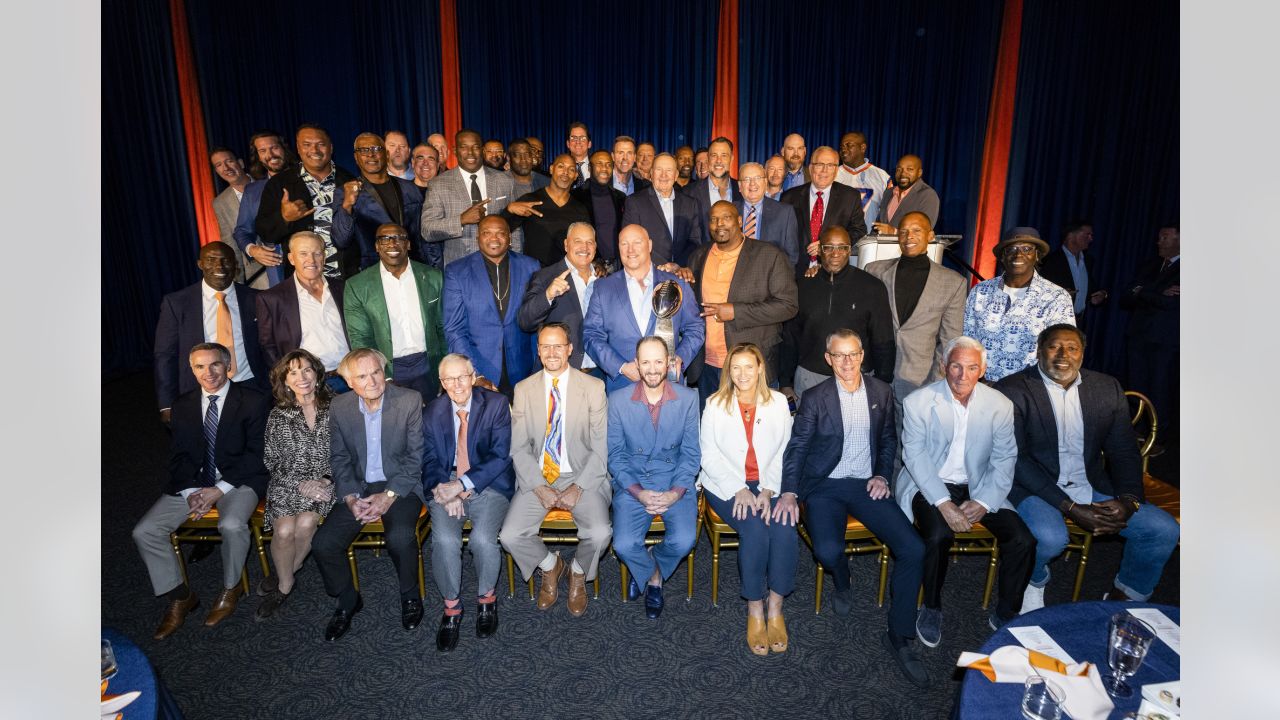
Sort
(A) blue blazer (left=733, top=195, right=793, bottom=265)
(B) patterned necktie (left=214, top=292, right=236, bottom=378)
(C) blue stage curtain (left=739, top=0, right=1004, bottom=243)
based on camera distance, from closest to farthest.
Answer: (B) patterned necktie (left=214, top=292, right=236, bottom=378) < (A) blue blazer (left=733, top=195, right=793, bottom=265) < (C) blue stage curtain (left=739, top=0, right=1004, bottom=243)

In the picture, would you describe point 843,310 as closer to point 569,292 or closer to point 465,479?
point 569,292

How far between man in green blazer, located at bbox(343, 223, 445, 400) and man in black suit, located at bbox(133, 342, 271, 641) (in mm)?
719

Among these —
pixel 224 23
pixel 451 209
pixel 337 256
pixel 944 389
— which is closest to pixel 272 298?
pixel 337 256

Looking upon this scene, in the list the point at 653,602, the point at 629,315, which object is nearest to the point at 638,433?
the point at 629,315

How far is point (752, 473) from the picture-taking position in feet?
11.7

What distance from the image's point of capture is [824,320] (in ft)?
13.6

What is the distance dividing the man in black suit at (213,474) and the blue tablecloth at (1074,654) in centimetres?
347

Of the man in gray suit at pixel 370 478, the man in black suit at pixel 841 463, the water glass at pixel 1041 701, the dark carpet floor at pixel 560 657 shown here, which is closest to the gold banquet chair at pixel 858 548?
the man in black suit at pixel 841 463

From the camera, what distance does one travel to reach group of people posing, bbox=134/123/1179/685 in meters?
3.36

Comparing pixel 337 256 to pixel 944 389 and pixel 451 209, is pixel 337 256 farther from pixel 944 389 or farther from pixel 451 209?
pixel 944 389

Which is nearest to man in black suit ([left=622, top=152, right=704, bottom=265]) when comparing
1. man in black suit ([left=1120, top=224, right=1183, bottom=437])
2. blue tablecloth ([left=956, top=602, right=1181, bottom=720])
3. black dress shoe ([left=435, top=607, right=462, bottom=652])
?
black dress shoe ([left=435, top=607, right=462, bottom=652])

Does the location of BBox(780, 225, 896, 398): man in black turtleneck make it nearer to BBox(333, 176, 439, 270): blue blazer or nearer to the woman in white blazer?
the woman in white blazer

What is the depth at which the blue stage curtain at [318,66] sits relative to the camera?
8555mm

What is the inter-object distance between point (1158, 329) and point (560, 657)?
5.86m
